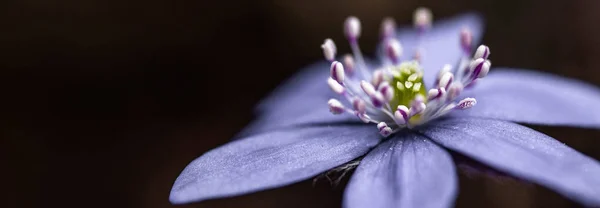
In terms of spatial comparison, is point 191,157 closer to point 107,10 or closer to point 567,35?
point 107,10

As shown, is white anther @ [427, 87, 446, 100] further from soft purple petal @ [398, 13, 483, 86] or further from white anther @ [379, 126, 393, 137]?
soft purple petal @ [398, 13, 483, 86]

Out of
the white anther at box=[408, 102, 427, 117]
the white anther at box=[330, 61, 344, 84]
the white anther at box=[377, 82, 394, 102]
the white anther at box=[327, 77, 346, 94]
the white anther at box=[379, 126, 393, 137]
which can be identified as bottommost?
the white anther at box=[379, 126, 393, 137]

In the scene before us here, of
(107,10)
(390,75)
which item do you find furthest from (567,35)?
(107,10)

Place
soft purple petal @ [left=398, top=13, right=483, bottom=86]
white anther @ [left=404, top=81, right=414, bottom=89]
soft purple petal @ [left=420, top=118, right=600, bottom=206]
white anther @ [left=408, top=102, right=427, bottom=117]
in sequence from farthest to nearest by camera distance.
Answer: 1. soft purple petal @ [left=398, top=13, right=483, bottom=86]
2. white anther @ [left=404, top=81, right=414, bottom=89]
3. white anther @ [left=408, top=102, right=427, bottom=117]
4. soft purple petal @ [left=420, top=118, right=600, bottom=206]

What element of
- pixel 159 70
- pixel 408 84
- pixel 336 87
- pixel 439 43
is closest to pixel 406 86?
pixel 408 84

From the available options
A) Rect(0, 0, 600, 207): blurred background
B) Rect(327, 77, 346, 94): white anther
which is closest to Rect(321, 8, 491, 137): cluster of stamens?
Rect(327, 77, 346, 94): white anther
